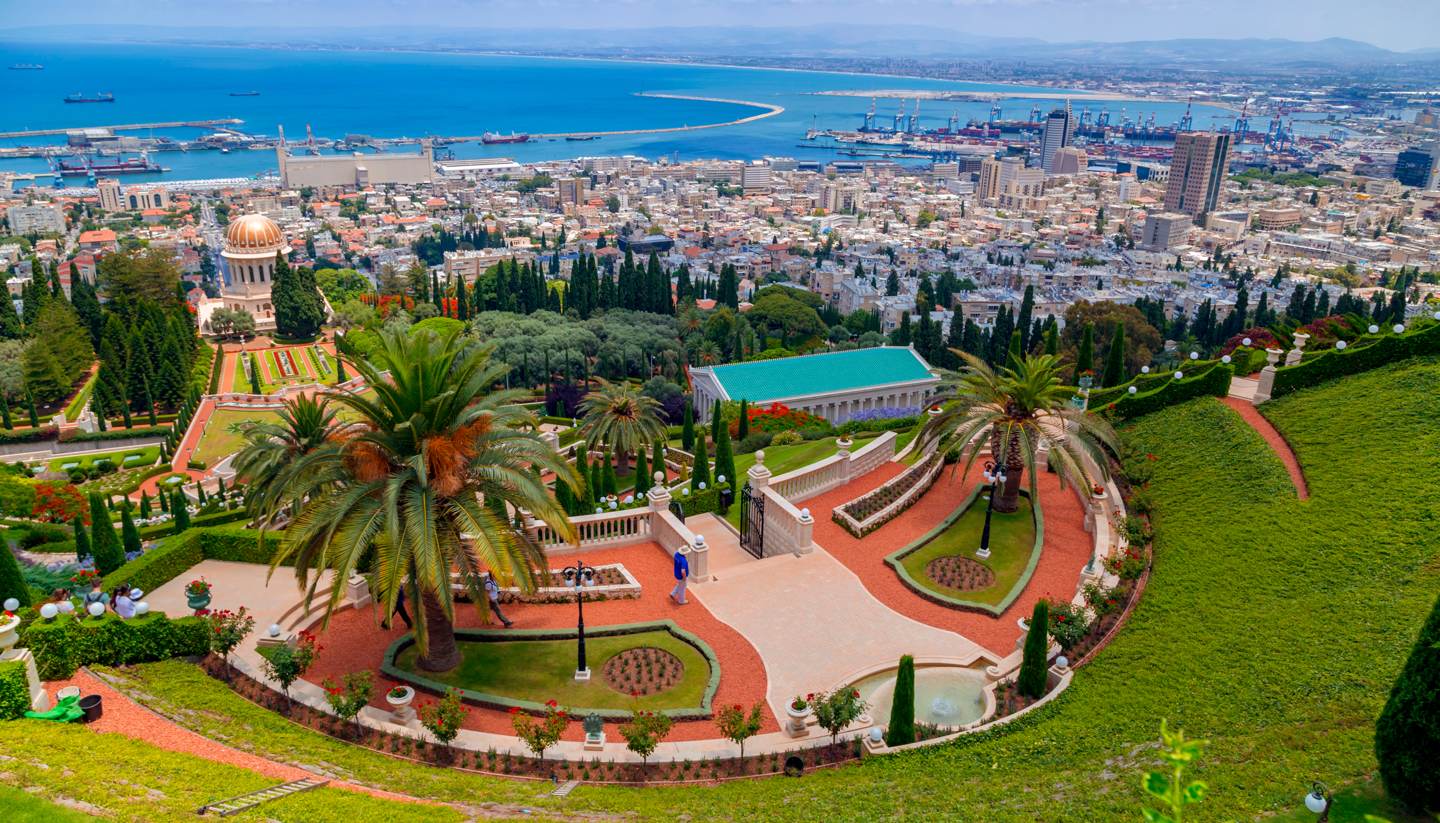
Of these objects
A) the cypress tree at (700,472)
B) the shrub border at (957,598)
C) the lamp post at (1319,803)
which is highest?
the lamp post at (1319,803)

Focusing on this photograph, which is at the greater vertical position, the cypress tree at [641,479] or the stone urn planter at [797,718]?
the stone urn planter at [797,718]

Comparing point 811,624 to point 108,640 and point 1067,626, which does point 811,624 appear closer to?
point 1067,626

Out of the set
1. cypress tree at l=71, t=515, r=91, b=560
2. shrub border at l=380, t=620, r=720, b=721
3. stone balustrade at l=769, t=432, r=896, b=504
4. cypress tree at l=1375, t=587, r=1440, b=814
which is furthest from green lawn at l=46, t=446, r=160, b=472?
cypress tree at l=1375, t=587, r=1440, b=814

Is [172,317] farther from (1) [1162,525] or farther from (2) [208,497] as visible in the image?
(1) [1162,525]

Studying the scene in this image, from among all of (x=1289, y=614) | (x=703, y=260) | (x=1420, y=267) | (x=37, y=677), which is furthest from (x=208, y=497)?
(x=1420, y=267)

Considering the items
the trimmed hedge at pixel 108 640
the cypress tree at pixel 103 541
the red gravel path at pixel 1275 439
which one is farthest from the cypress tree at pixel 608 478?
the red gravel path at pixel 1275 439

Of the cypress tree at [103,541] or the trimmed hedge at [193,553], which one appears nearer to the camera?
the trimmed hedge at [193,553]

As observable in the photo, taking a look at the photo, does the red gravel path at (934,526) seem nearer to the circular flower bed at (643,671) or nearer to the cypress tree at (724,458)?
the cypress tree at (724,458)
